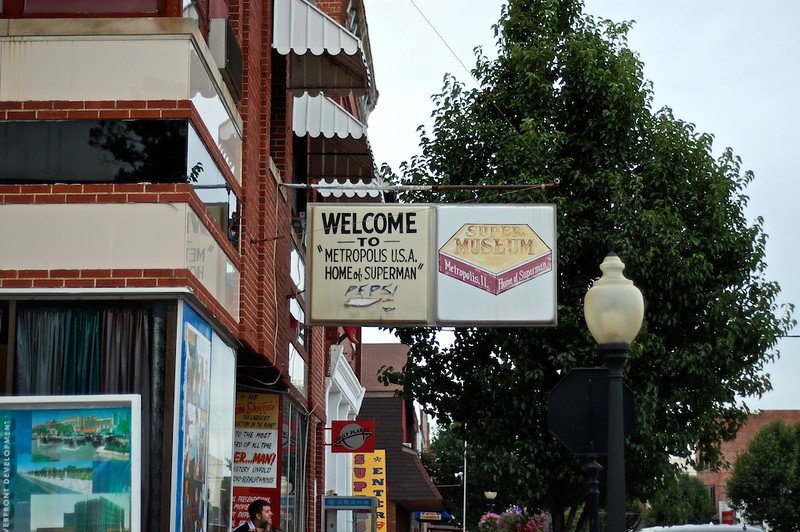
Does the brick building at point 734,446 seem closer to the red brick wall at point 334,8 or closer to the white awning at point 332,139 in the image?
the red brick wall at point 334,8

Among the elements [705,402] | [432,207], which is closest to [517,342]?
[705,402]

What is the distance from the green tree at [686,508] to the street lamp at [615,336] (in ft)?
183

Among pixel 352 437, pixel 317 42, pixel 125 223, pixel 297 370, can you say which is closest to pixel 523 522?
pixel 352 437

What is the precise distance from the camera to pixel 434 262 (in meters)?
13.8

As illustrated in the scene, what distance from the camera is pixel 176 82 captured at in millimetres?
10242

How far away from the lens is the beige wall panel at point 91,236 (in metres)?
9.79

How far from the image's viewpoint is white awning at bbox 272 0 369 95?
44.9 ft

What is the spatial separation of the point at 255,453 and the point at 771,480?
176 ft

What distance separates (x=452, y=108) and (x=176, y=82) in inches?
461

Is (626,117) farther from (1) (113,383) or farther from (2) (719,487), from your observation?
(2) (719,487)

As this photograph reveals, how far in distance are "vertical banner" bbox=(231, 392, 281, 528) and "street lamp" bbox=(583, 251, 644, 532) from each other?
7.63 m

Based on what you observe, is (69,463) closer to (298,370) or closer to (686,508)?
(298,370)

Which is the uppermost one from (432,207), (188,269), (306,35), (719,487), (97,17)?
(306,35)

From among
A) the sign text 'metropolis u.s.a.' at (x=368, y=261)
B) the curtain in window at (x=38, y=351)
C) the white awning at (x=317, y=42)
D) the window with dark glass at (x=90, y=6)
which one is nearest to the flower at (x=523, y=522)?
the sign text 'metropolis u.s.a.' at (x=368, y=261)
